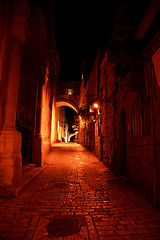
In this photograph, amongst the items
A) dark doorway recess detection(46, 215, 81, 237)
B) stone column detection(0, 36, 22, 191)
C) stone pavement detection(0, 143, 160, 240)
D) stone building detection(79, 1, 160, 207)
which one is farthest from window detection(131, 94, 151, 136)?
stone column detection(0, 36, 22, 191)

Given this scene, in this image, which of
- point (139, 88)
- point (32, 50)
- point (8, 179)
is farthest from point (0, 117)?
point (32, 50)

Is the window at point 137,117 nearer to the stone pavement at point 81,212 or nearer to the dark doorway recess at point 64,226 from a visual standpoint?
the stone pavement at point 81,212

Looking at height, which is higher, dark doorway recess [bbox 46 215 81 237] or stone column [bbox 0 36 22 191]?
stone column [bbox 0 36 22 191]

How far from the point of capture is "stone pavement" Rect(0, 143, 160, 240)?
92.8 inches

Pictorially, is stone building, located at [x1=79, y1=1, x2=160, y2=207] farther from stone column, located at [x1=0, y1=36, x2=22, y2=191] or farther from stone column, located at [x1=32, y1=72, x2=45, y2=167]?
stone column, located at [x1=32, y1=72, x2=45, y2=167]

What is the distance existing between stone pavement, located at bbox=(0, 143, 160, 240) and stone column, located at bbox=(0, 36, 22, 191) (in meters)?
0.61

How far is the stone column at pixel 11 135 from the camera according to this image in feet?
13.3

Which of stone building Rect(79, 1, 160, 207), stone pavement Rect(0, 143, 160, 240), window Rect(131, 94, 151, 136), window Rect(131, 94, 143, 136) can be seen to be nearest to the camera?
stone pavement Rect(0, 143, 160, 240)

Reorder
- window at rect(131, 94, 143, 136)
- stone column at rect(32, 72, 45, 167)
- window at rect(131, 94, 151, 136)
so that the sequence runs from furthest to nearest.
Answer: stone column at rect(32, 72, 45, 167) → window at rect(131, 94, 143, 136) → window at rect(131, 94, 151, 136)

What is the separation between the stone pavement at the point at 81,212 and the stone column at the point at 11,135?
613 millimetres

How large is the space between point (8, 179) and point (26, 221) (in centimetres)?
171

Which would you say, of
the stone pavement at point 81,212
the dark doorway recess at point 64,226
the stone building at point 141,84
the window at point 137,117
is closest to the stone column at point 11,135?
the stone pavement at point 81,212

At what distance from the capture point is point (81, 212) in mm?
3070

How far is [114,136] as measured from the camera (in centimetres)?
695
